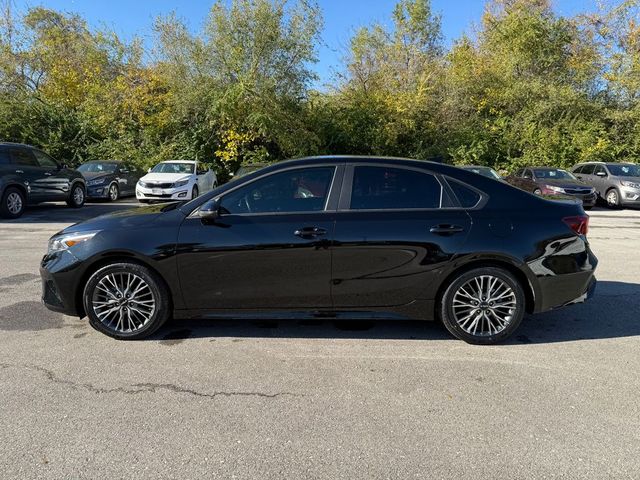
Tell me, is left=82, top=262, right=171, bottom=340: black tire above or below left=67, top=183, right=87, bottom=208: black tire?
below

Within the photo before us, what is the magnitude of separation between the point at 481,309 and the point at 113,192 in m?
16.1

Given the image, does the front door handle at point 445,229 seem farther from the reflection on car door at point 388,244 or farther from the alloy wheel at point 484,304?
the alloy wheel at point 484,304

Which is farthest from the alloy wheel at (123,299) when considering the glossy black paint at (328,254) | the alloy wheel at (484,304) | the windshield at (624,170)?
the windshield at (624,170)

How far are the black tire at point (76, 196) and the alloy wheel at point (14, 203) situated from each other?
1876 millimetres

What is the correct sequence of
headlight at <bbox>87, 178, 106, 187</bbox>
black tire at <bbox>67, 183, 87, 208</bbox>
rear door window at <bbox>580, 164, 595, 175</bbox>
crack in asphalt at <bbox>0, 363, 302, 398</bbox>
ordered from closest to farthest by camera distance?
crack in asphalt at <bbox>0, 363, 302, 398</bbox>
black tire at <bbox>67, 183, 87, 208</bbox>
headlight at <bbox>87, 178, 106, 187</bbox>
rear door window at <bbox>580, 164, 595, 175</bbox>

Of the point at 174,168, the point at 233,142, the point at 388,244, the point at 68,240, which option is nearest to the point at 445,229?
the point at 388,244

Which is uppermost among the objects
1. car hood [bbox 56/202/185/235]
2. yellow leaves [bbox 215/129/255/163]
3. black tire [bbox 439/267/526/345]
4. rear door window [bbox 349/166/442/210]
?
yellow leaves [bbox 215/129/255/163]

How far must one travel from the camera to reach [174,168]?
17125mm

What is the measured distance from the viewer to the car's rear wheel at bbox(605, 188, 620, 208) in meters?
16.9

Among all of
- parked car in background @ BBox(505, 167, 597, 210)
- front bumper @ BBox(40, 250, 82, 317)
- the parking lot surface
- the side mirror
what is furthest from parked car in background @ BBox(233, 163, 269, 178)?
parked car in background @ BBox(505, 167, 597, 210)

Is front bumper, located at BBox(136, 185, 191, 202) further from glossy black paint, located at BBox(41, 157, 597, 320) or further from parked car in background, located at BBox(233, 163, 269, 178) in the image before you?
glossy black paint, located at BBox(41, 157, 597, 320)

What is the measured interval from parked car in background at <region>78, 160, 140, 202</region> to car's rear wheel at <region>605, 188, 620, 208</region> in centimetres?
1791

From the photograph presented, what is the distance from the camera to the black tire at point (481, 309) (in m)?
4.16

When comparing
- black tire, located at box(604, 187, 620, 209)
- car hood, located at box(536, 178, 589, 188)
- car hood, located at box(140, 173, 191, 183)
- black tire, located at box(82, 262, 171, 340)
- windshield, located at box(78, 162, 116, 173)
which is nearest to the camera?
→ black tire, located at box(82, 262, 171, 340)
